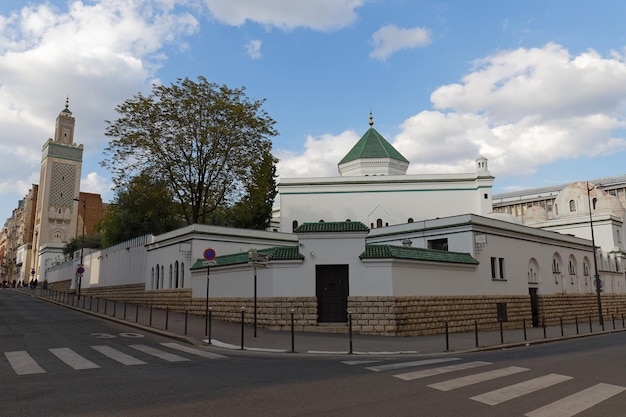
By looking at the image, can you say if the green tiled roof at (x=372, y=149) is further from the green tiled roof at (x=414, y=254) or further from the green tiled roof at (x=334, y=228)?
the green tiled roof at (x=334, y=228)

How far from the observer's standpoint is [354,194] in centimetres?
4447

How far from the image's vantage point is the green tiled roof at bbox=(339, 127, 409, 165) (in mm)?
49031

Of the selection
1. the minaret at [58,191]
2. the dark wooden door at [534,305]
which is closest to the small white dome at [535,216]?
the dark wooden door at [534,305]

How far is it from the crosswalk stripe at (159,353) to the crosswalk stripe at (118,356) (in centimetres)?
67

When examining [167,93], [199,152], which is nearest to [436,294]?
[199,152]

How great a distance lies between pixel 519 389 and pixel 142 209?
Result: 3069cm

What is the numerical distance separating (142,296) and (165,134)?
37.5 ft

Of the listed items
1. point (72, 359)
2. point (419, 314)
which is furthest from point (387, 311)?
point (72, 359)

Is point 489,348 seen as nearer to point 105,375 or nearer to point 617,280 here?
point 105,375

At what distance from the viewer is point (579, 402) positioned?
7.43 meters

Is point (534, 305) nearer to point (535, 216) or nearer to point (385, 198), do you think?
point (385, 198)

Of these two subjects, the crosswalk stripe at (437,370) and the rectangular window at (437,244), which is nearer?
the crosswalk stripe at (437,370)

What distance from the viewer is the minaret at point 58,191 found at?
290 feet

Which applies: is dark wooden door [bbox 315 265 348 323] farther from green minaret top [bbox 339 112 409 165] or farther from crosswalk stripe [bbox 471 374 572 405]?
green minaret top [bbox 339 112 409 165]
